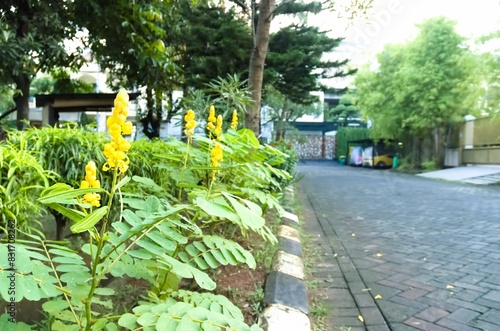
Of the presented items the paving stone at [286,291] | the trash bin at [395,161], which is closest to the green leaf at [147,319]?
the paving stone at [286,291]

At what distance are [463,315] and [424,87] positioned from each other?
16984mm

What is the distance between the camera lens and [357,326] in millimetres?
2441

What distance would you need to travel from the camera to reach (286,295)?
2.47m

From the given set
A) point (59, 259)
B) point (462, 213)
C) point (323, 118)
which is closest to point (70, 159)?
point (59, 259)

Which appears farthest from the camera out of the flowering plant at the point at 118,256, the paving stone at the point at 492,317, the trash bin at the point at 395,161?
the trash bin at the point at 395,161

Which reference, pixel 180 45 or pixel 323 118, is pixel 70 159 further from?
pixel 323 118

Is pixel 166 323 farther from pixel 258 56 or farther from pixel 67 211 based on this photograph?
pixel 258 56

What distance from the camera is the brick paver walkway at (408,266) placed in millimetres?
2561

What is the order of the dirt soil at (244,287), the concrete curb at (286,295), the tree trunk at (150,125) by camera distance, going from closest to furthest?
the concrete curb at (286,295) → the dirt soil at (244,287) → the tree trunk at (150,125)

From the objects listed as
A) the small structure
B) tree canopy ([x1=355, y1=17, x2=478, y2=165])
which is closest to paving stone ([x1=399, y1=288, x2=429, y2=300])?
the small structure

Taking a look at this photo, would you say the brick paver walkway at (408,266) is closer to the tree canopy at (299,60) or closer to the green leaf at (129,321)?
the green leaf at (129,321)

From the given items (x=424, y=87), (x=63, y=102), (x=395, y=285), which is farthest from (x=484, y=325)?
(x=424, y=87)

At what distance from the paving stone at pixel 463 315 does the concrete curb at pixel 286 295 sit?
38.5 inches

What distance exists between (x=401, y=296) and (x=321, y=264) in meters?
0.99
